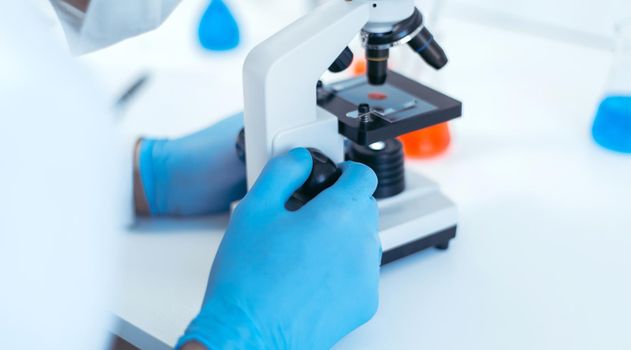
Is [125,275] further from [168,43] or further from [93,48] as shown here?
[168,43]

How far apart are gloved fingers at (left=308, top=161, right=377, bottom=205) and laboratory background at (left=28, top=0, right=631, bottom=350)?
0.14 m

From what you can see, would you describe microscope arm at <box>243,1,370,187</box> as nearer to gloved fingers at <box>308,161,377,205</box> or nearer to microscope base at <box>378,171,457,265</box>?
gloved fingers at <box>308,161,377,205</box>

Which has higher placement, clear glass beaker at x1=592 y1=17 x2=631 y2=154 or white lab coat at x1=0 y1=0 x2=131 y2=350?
white lab coat at x1=0 y1=0 x2=131 y2=350

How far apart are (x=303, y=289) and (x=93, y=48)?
590 millimetres

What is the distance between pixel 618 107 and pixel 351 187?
29.1 inches

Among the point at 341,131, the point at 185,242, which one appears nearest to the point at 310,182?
the point at 341,131

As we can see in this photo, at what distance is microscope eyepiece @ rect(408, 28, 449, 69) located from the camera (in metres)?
1.05

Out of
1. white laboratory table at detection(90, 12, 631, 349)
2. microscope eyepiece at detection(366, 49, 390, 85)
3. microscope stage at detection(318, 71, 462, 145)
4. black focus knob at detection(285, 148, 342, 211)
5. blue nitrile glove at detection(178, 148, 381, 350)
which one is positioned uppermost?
microscope eyepiece at detection(366, 49, 390, 85)

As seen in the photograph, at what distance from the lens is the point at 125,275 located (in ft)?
3.55

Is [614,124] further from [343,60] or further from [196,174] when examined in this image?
[196,174]

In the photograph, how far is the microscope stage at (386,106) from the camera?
3.39 ft

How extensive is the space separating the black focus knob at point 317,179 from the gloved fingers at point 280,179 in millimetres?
20

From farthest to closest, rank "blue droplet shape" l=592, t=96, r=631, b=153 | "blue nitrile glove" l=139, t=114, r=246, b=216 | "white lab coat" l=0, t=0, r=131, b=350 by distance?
"blue droplet shape" l=592, t=96, r=631, b=153, "blue nitrile glove" l=139, t=114, r=246, b=216, "white lab coat" l=0, t=0, r=131, b=350

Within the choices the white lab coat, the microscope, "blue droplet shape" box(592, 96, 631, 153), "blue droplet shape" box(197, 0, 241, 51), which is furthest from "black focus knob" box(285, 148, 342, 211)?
"blue droplet shape" box(197, 0, 241, 51)
